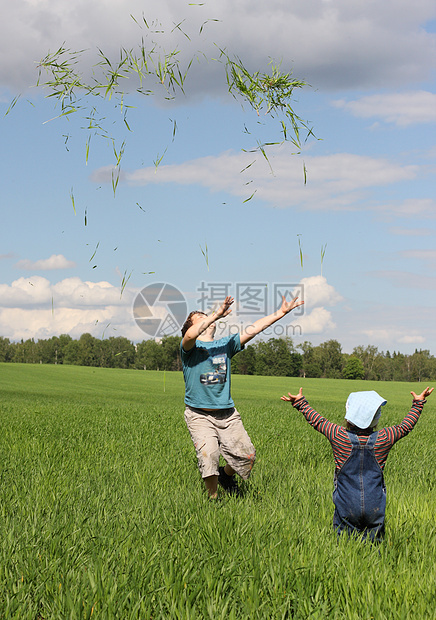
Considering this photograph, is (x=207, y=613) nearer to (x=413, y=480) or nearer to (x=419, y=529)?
(x=419, y=529)

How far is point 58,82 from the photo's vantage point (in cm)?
623

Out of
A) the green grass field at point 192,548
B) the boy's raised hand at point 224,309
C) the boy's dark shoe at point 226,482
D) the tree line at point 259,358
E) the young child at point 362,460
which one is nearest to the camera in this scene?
the green grass field at point 192,548

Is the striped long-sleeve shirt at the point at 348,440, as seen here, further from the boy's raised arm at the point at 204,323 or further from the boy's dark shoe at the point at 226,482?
the boy's dark shoe at the point at 226,482

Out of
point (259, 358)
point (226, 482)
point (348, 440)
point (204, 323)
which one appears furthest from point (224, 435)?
point (259, 358)

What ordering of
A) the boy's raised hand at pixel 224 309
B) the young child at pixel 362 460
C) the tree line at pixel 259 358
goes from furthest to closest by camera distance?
1. the tree line at pixel 259 358
2. the boy's raised hand at pixel 224 309
3. the young child at pixel 362 460

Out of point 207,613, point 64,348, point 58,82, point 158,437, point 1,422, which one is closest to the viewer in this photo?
point 207,613

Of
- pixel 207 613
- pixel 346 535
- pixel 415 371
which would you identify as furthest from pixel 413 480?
pixel 415 371

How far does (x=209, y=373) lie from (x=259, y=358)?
→ 298ft

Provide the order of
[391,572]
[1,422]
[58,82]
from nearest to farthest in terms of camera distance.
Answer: [391,572]
[58,82]
[1,422]

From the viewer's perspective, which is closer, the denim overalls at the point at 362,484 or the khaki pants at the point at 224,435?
the denim overalls at the point at 362,484

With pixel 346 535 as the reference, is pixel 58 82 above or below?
above

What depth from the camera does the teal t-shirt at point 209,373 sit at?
6.22 metres

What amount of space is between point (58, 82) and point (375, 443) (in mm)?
5001

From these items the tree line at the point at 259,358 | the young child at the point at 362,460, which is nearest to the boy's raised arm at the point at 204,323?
the young child at the point at 362,460
